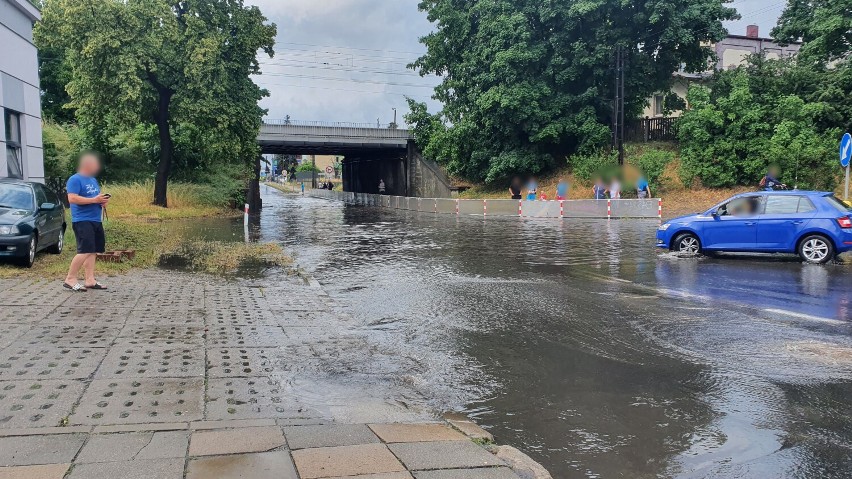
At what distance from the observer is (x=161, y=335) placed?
259 inches

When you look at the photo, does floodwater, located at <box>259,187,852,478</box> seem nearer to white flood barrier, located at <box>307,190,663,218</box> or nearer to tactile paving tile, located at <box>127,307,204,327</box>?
tactile paving tile, located at <box>127,307,204,327</box>

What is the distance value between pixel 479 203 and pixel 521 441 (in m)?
28.8

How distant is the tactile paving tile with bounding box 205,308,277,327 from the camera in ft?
24.4

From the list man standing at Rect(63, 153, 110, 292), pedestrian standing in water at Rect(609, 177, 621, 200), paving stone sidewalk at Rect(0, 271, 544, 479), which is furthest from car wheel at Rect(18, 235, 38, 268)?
pedestrian standing in water at Rect(609, 177, 621, 200)

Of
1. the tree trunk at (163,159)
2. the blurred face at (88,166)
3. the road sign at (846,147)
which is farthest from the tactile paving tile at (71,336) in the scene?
the tree trunk at (163,159)

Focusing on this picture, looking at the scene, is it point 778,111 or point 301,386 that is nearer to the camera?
point 301,386

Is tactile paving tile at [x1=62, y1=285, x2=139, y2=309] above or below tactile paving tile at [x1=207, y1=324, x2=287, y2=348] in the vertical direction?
above

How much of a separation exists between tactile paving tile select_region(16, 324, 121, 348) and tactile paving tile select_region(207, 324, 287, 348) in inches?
37.4

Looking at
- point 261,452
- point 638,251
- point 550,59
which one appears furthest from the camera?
point 550,59

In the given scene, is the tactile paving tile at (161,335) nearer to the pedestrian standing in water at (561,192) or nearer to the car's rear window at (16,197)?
the car's rear window at (16,197)

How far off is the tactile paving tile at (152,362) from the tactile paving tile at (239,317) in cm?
122

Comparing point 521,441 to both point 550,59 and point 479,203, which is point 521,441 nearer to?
point 479,203

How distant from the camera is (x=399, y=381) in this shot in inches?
225

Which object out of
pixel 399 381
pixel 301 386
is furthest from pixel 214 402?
pixel 399 381
